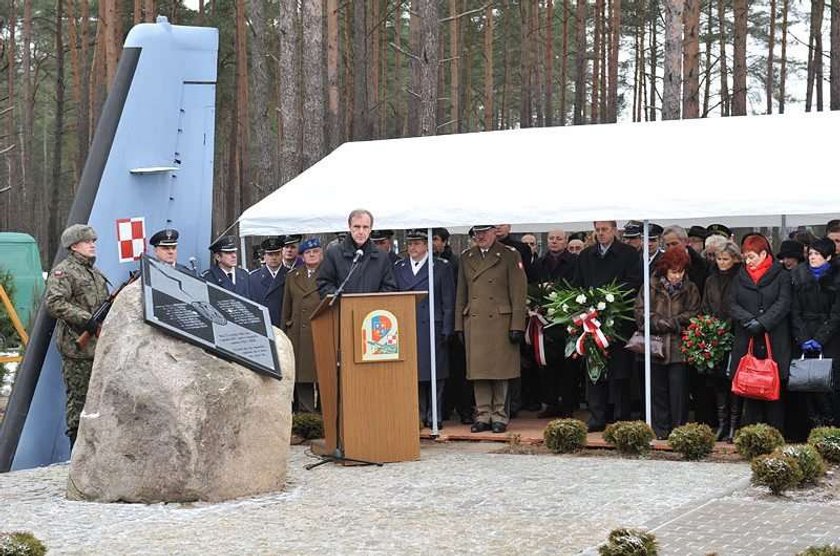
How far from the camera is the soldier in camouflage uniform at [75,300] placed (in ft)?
29.2

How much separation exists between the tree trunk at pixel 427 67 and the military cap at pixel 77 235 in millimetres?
12649

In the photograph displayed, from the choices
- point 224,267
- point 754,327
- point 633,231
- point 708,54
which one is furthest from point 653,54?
point 754,327

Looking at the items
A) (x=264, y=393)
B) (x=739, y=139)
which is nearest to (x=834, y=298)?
(x=739, y=139)

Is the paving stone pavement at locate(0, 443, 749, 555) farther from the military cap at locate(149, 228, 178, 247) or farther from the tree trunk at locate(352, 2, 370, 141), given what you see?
the tree trunk at locate(352, 2, 370, 141)

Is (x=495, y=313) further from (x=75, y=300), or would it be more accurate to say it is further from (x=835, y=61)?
(x=835, y=61)

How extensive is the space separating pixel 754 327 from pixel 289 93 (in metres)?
9.55

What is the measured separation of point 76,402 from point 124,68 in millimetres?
2773

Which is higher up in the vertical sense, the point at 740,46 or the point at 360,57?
the point at 360,57

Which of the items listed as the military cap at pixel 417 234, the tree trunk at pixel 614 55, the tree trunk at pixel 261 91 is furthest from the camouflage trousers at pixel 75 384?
the tree trunk at pixel 614 55

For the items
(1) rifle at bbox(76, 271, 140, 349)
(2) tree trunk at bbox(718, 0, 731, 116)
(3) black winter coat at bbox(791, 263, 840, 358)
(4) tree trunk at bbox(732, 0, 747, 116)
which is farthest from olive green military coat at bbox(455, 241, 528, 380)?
(2) tree trunk at bbox(718, 0, 731, 116)

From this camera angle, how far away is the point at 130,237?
393 inches

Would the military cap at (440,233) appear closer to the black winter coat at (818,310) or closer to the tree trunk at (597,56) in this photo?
the black winter coat at (818,310)

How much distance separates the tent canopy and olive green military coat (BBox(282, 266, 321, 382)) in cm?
56

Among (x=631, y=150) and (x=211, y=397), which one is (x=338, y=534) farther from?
(x=631, y=150)
